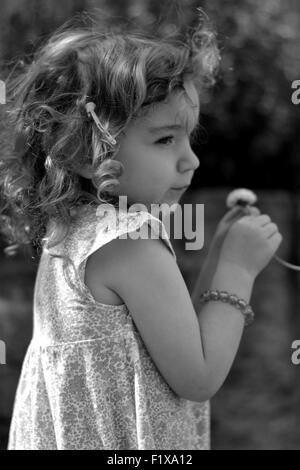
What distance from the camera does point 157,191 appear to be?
117cm

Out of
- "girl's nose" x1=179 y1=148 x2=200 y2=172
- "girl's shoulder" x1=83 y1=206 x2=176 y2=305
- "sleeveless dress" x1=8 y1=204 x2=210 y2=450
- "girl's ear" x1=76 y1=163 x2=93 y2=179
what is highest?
"girl's nose" x1=179 y1=148 x2=200 y2=172

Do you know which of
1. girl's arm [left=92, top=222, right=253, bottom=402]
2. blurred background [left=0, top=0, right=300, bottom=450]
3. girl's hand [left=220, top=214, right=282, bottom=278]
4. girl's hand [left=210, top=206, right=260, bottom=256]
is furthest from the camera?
blurred background [left=0, top=0, right=300, bottom=450]

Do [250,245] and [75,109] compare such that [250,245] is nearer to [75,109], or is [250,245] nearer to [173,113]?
[173,113]

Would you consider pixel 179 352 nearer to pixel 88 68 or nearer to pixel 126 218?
pixel 126 218

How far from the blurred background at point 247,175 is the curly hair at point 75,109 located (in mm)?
497

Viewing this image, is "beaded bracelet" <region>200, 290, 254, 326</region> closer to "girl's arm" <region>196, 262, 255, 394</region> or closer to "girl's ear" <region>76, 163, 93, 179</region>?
Answer: "girl's arm" <region>196, 262, 255, 394</region>

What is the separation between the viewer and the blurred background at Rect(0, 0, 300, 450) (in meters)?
2.45

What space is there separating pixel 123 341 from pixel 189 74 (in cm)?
50

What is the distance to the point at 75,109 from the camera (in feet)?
3.82

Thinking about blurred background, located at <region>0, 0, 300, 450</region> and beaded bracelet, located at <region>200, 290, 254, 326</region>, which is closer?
beaded bracelet, located at <region>200, 290, 254, 326</region>

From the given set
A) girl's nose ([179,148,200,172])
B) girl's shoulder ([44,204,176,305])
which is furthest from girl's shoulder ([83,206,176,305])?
girl's nose ([179,148,200,172])

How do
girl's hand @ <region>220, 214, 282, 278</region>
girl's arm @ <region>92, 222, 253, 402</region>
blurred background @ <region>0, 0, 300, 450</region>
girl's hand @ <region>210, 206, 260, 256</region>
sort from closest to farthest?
girl's arm @ <region>92, 222, 253, 402</region>
girl's hand @ <region>220, 214, 282, 278</region>
girl's hand @ <region>210, 206, 260, 256</region>
blurred background @ <region>0, 0, 300, 450</region>

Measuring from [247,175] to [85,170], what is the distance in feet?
8.93

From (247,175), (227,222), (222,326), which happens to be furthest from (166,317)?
(247,175)
